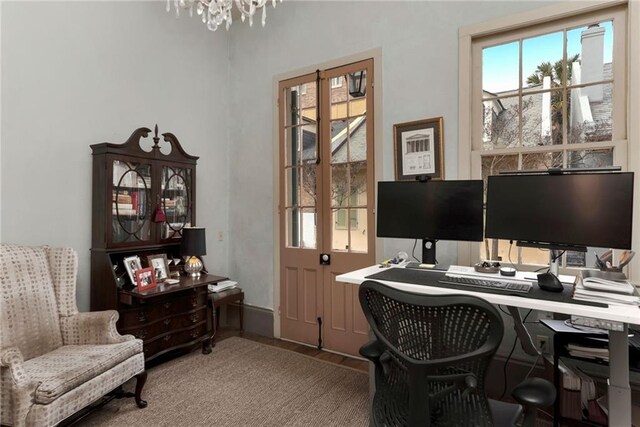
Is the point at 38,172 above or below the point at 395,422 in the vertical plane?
above

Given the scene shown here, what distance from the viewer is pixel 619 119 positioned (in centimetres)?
221

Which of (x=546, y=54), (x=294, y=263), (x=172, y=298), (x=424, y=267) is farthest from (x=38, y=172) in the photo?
(x=546, y=54)

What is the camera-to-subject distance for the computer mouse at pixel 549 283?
5.80ft

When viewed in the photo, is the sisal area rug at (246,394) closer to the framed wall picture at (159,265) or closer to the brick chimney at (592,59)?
the framed wall picture at (159,265)

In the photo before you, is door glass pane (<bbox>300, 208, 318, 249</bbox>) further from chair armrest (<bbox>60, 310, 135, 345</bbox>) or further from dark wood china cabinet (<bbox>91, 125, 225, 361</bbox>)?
chair armrest (<bbox>60, 310, 135, 345</bbox>)

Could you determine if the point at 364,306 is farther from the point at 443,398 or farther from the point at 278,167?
the point at 278,167

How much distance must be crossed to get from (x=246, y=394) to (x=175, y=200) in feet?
6.00

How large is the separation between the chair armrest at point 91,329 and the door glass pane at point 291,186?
72.1 inches

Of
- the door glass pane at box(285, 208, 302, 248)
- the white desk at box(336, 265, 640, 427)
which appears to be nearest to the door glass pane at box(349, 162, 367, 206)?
the door glass pane at box(285, 208, 302, 248)

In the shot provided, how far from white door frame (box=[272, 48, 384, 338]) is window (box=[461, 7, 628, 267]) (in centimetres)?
73

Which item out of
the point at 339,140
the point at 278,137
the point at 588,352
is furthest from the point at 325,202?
the point at 588,352

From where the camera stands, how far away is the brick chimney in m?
2.27

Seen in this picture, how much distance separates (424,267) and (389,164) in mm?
981

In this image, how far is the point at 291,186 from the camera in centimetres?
362
